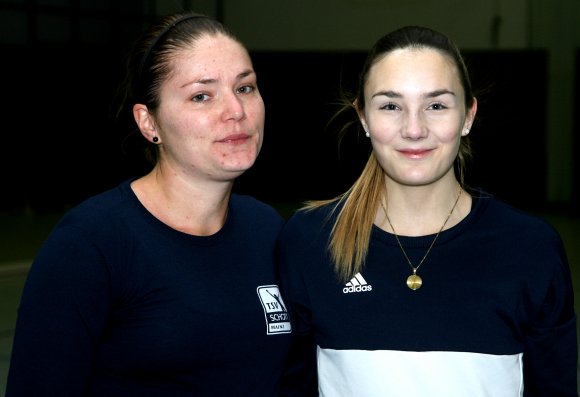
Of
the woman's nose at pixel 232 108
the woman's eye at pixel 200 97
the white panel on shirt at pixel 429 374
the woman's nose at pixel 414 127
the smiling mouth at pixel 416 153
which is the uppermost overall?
the woman's eye at pixel 200 97

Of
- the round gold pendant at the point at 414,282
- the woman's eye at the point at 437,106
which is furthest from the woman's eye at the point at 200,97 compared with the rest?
the round gold pendant at the point at 414,282

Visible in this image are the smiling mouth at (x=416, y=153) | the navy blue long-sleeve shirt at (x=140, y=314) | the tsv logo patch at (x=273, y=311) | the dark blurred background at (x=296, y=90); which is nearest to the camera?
the navy blue long-sleeve shirt at (x=140, y=314)

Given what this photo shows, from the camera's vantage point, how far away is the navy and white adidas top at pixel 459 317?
186 cm

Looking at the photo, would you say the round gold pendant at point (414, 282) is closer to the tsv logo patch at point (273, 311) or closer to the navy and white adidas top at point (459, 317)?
the navy and white adidas top at point (459, 317)

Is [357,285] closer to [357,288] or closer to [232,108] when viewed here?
[357,288]

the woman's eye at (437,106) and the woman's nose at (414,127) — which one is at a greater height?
the woman's eye at (437,106)

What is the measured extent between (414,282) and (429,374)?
0.66 ft

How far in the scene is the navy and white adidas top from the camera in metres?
1.86

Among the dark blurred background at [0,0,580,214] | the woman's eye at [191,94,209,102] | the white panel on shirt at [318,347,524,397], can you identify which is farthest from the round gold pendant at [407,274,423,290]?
the dark blurred background at [0,0,580,214]

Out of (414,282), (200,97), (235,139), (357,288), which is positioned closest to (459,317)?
(414,282)

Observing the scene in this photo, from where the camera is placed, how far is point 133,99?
2.12 m

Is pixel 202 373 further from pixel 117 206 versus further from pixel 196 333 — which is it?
pixel 117 206

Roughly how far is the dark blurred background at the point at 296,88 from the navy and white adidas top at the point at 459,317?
10555 millimetres

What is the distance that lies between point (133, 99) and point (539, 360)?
3.61 feet
